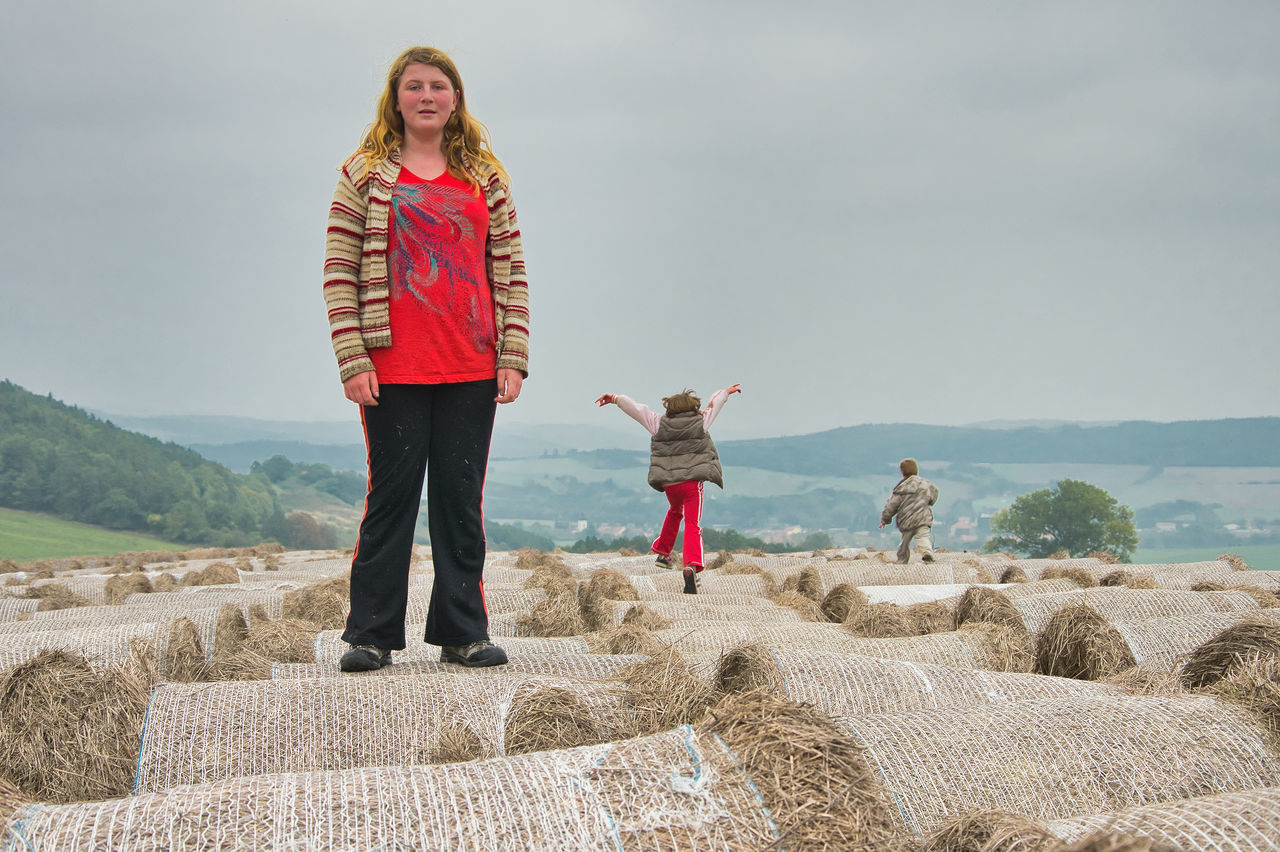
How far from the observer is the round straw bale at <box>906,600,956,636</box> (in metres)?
7.19

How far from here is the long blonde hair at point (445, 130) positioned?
487 centimetres

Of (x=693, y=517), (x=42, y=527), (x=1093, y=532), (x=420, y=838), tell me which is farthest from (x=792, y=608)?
(x=42, y=527)

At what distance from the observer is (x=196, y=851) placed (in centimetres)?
231

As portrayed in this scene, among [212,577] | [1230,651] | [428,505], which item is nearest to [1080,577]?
[1230,651]

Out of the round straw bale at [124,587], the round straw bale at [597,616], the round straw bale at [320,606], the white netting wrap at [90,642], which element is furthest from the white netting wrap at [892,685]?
the round straw bale at [124,587]

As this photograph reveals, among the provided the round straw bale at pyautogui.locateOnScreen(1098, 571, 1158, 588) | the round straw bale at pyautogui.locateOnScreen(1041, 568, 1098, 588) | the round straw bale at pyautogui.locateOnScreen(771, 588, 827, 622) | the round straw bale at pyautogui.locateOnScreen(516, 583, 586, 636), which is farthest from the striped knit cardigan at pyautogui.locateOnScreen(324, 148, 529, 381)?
the round straw bale at pyautogui.locateOnScreen(1041, 568, 1098, 588)

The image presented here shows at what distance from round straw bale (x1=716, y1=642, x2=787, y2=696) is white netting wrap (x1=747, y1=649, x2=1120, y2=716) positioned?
9 cm

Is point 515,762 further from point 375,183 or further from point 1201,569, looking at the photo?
point 1201,569

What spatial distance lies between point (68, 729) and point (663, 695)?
212 cm

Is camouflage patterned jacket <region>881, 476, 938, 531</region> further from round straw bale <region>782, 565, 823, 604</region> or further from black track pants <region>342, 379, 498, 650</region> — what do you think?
black track pants <region>342, 379, 498, 650</region>

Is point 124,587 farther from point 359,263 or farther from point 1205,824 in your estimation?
point 1205,824

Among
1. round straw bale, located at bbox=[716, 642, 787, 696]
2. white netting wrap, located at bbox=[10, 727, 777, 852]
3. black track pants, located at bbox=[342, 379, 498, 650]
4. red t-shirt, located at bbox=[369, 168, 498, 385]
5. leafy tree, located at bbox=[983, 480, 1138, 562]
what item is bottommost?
leafy tree, located at bbox=[983, 480, 1138, 562]

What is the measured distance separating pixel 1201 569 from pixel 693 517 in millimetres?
6796

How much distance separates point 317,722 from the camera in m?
3.71
